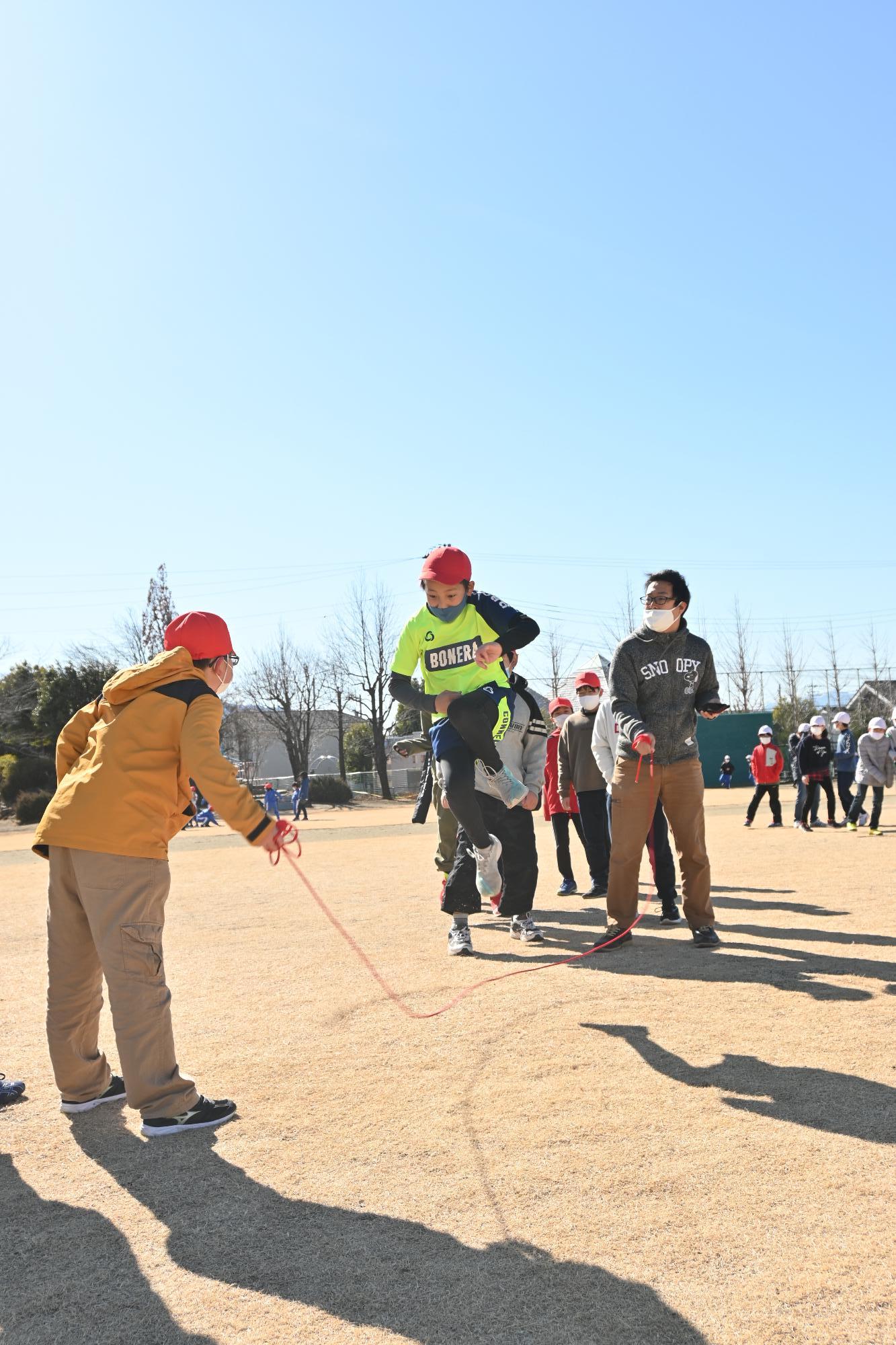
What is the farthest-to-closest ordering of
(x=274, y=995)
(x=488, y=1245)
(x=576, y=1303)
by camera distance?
(x=274, y=995) → (x=488, y=1245) → (x=576, y=1303)

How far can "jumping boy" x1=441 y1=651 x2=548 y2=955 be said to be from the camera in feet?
22.8

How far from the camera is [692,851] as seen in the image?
666 cm

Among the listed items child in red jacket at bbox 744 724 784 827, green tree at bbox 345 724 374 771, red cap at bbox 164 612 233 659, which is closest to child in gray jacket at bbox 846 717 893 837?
child in red jacket at bbox 744 724 784 827

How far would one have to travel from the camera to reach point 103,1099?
13.5ft

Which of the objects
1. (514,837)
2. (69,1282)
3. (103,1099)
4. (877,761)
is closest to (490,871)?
(514,837)

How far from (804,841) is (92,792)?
12921mm

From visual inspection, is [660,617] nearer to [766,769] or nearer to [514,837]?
[514,837]

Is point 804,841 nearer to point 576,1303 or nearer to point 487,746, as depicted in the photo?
point 487,746

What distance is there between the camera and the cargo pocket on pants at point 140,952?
3.73 metres

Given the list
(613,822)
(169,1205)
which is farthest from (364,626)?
(169,1205)

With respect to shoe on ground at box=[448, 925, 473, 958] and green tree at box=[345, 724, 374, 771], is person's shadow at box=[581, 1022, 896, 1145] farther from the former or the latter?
green tree at box=[345, 724, 374, 771]

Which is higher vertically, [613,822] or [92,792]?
[92,792]

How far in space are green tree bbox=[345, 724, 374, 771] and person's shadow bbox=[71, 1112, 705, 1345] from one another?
67.5 metres

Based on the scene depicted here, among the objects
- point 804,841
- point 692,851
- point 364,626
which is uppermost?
point 364,626
